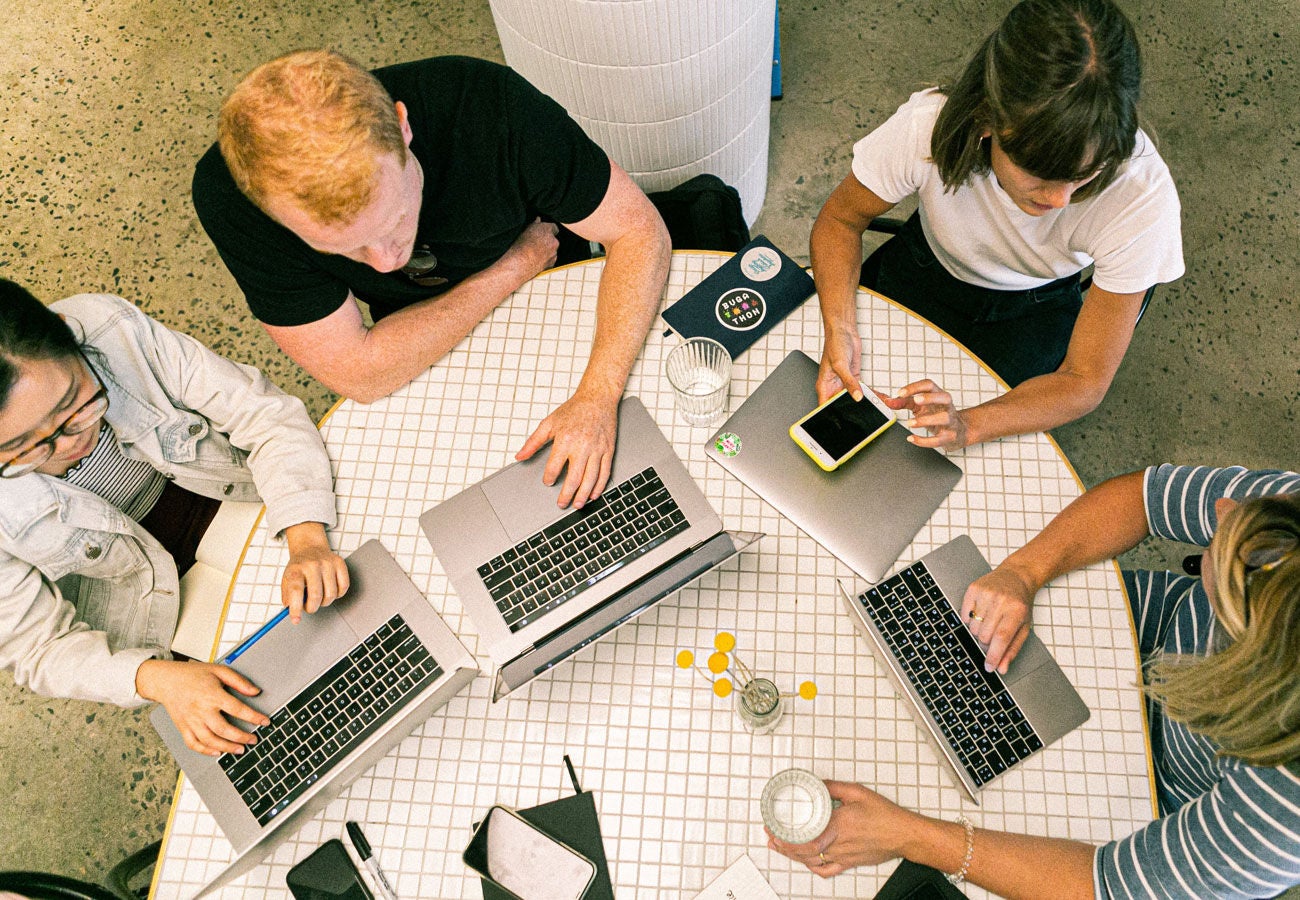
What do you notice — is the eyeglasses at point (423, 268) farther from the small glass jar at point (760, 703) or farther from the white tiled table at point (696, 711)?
the small glass jar at point (760, 703)

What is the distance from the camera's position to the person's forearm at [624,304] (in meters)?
1.44

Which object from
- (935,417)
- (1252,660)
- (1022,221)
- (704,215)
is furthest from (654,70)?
(1252,660)

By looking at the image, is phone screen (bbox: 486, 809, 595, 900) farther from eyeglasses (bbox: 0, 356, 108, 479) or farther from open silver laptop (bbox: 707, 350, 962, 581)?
eyeglasses (bbox: 0, 356, 108, 479)

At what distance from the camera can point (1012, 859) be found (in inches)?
44.2

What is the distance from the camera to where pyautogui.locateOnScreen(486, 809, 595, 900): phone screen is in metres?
1.18

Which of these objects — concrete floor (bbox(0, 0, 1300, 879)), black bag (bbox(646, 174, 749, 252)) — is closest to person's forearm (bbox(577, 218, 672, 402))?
black bag (bbox(646, 174, 749, 252))

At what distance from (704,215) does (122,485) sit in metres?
1.21

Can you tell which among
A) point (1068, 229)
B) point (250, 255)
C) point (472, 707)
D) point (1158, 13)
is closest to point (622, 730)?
A: point (472, 707)

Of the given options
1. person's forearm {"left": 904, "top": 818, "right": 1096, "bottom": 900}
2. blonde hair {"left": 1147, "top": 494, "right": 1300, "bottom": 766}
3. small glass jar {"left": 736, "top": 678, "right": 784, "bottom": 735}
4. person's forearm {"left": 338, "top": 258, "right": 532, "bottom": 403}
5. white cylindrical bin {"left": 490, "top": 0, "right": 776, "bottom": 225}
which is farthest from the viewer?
white cylindrical bin {"left": 490, "top": 0, "right": 776, "bottom": 225}

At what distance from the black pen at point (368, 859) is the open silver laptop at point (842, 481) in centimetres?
76

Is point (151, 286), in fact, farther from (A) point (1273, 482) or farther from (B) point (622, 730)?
(A) point (1273, 482)

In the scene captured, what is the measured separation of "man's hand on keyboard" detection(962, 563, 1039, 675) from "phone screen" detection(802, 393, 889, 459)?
0.28 meters

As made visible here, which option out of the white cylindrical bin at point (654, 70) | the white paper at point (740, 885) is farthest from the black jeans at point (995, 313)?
the white paper at point (740, 885)

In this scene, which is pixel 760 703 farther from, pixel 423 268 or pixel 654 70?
pixel 654 70
